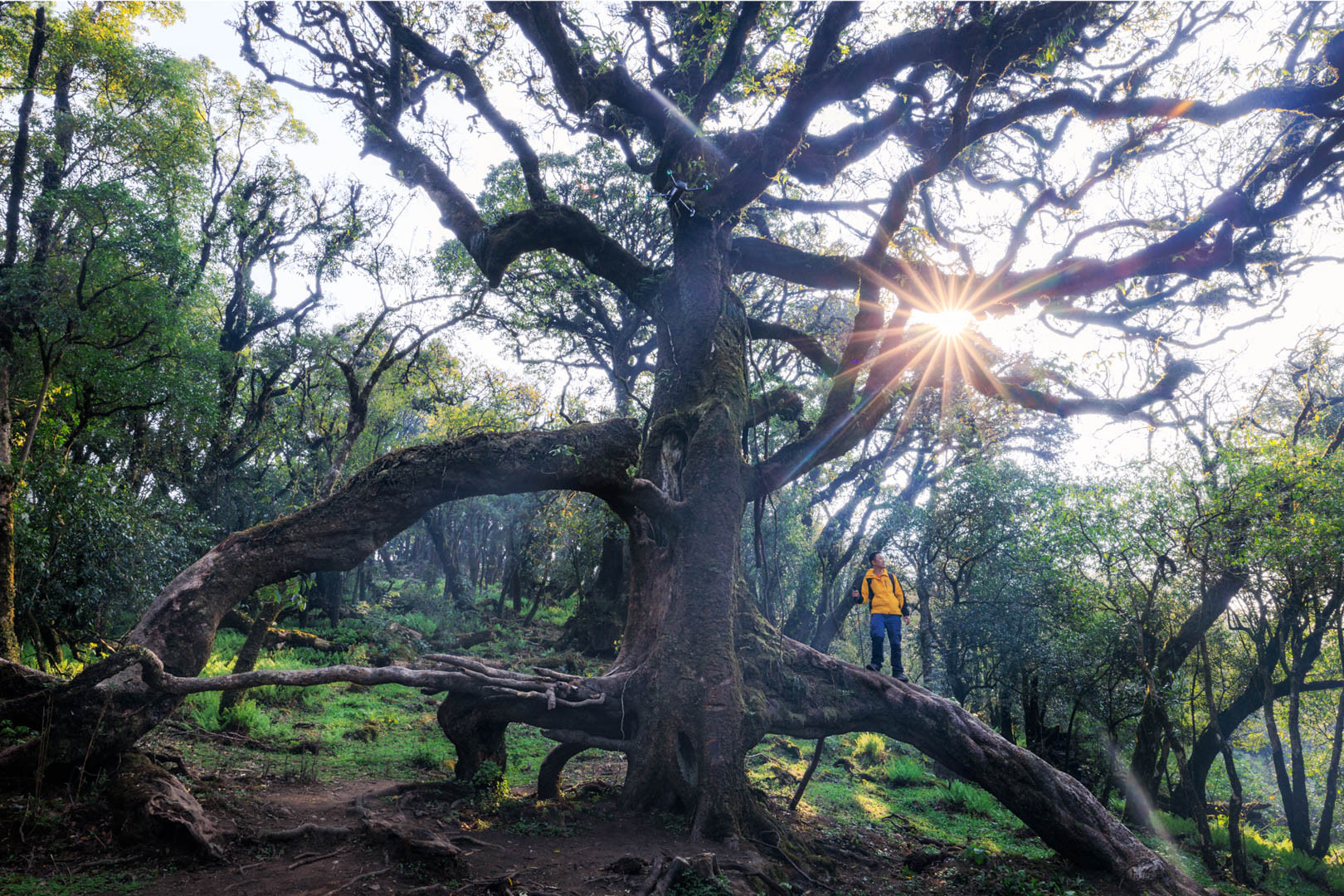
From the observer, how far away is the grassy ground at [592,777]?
691cm

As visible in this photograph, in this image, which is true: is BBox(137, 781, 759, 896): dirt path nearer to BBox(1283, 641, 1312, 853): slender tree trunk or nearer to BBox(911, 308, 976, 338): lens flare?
BBox(911, 308, 976, 338): lens flare

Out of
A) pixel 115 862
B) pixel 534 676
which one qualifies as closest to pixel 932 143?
pixel 534 676

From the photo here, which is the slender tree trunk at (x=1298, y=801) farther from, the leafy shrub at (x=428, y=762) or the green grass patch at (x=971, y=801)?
the leafy shrub at (x=428, y=762)

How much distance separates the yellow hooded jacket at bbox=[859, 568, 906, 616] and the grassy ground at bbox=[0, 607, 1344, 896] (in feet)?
9.46

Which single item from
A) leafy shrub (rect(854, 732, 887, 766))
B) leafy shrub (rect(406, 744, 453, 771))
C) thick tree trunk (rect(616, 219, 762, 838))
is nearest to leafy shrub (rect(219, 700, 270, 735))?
leafy shrub (rect(406, 744, 453, 771))

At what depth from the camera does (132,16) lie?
1569cm

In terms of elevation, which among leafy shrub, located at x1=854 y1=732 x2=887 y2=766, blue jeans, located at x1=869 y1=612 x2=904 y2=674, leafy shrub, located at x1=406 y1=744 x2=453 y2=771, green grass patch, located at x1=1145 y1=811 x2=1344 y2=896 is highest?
blue jeans, located at x1=869 y1=612 x2=904 y2=674

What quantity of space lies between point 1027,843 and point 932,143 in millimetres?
10321

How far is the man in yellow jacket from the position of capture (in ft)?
31.1

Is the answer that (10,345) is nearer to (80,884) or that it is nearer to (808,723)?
(80,884)

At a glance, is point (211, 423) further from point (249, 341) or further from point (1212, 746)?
point (1212, 746)

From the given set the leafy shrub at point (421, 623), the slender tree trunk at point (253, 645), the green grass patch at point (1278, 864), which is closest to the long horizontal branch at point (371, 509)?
the slender tree trunk at point (253, 645)

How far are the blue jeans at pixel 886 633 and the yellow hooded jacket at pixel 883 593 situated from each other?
0.09 metres

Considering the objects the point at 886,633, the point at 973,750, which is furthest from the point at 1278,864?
the point at 886,633
